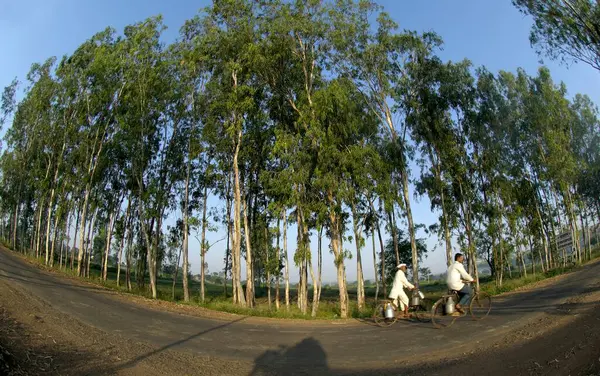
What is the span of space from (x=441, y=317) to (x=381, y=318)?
79.9 inches

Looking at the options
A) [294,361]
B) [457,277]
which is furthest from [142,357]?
[457,277]

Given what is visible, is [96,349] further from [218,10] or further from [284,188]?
[218,10]

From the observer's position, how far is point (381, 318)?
13.0m

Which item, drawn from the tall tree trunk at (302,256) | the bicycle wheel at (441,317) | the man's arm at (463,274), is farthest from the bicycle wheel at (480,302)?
the tall tree trunk at (302,256)

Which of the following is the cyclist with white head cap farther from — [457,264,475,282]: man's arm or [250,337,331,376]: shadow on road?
[250,337,331,376]: shadow on road

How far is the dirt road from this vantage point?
21.5ft

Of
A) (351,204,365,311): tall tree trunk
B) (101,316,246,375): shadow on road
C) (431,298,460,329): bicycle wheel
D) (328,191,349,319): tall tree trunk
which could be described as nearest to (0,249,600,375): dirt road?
(101,316,246,375): shadow on road

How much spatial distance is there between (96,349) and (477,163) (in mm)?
32014

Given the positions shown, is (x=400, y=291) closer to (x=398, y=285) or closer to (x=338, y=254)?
(x=398, y=285)

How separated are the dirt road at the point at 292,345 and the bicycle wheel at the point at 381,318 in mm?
378

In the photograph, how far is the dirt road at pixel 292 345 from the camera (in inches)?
258

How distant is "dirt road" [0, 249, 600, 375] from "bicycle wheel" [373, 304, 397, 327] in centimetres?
38

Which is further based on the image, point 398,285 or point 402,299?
point 402,299

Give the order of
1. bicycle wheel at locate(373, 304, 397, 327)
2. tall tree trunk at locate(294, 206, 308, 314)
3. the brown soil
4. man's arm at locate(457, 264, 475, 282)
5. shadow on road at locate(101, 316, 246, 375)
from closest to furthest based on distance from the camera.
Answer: the brown soil, shadow on road at locate(101, 316, 246, 375), man's arm at locate(457, 264, 475, 282), bicycle wheel at locate(373, 304, 397, 327), tall tree trunk at locate(294, 206, 308, 314)
